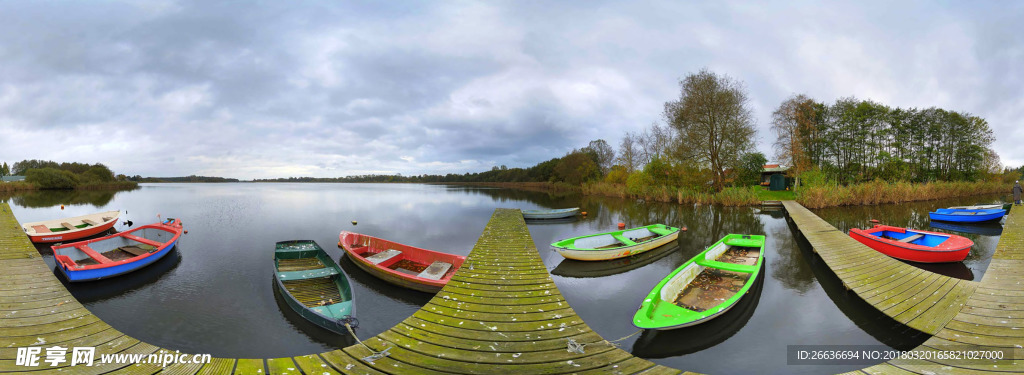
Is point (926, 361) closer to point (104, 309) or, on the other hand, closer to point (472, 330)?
point (472, 330)

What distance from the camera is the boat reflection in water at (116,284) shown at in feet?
27.3

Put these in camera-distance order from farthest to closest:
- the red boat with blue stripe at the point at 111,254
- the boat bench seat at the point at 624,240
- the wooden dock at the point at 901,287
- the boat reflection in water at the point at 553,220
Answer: the boat reflection in water at the point at 553,220 → the boat bench seat at the point at 624,240 → the red boat with blue stripe at the point at 111,254 → the wooden dock at the point at 901,287

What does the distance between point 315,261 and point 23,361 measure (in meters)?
6.64

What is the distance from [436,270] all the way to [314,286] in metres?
2.86

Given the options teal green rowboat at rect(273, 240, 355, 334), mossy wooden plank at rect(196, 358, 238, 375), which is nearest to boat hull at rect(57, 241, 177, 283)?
teal green rowboat at rect(273, 240, 355, 334)

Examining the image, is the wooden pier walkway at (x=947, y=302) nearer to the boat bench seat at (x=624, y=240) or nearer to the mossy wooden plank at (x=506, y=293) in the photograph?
the mossy wooden plank at (x=506, y=293)

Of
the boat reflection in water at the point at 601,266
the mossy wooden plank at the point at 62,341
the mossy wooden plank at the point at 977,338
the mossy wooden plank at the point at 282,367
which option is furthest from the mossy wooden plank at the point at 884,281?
the mossy wooden plank at the point at 62,341

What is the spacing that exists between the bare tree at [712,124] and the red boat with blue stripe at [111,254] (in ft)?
110

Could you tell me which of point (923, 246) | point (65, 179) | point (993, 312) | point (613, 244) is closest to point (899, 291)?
point (993, 312)

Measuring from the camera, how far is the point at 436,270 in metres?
8.94

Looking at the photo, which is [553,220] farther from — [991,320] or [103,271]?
[103,271]

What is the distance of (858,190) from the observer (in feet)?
81.6

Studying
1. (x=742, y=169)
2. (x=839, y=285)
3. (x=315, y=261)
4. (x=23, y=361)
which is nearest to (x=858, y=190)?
(x=742, y=169)

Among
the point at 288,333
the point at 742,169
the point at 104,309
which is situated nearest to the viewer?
the point at 288,333
